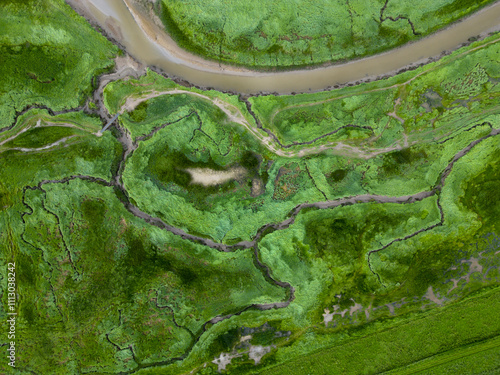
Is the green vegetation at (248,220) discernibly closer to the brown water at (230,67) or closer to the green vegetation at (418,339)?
the green vegetation at (418,339)

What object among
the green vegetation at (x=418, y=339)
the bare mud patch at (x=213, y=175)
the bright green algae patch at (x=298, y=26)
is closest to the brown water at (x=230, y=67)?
the bright green algae patch at (x=298, y=26)

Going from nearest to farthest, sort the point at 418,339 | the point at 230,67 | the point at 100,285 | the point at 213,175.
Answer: the point at 100,285 < the point at 418,339 < the point at 213,175 < the point at 230,67

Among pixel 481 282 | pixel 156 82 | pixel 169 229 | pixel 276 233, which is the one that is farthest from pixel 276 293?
pixel 156 82

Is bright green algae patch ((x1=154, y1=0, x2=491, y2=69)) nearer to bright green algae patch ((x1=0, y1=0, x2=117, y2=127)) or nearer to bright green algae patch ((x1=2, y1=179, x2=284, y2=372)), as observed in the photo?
bright green algae patch ((x1=0, y1=0, x2=117, y2=127))

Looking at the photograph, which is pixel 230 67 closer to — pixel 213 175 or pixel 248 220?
pixel 213 175

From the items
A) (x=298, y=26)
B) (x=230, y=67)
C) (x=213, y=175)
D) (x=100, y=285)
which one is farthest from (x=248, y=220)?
(x=298, y=26)

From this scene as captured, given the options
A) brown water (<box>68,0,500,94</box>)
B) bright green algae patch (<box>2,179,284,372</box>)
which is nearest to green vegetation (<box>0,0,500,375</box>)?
bright green algae patch (<box>2,179,284,372</box>)
